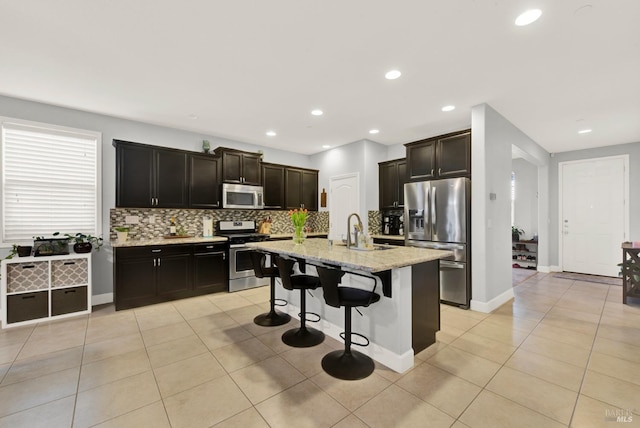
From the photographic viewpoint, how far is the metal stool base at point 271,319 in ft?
10.8

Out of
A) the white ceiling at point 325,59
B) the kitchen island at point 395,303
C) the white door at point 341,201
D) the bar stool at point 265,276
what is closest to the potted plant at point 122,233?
the white ceiling at point 325,59

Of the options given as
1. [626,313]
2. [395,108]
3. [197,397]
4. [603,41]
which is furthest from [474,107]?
[197,397]

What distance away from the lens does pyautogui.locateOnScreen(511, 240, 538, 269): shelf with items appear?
6.69m

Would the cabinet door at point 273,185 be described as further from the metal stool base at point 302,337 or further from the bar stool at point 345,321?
the bar stool at point 345,321

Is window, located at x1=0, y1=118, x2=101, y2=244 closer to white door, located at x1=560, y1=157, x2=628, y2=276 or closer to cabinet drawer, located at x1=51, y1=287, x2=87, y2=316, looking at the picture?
cabinet drawer, located at x1=51, y1=287, x2=87, y2=316

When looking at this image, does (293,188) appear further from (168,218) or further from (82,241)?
(82,241)

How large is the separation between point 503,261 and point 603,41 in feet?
9.32

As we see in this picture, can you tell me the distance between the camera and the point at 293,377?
2.25m

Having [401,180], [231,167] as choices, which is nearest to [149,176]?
[231,167]

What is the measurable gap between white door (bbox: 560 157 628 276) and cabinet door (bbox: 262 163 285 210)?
623 cm

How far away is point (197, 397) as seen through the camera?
201cm

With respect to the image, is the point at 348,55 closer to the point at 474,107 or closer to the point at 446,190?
the point at 474,107

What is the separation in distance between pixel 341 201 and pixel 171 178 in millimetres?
3202

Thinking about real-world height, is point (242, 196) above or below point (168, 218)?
above
